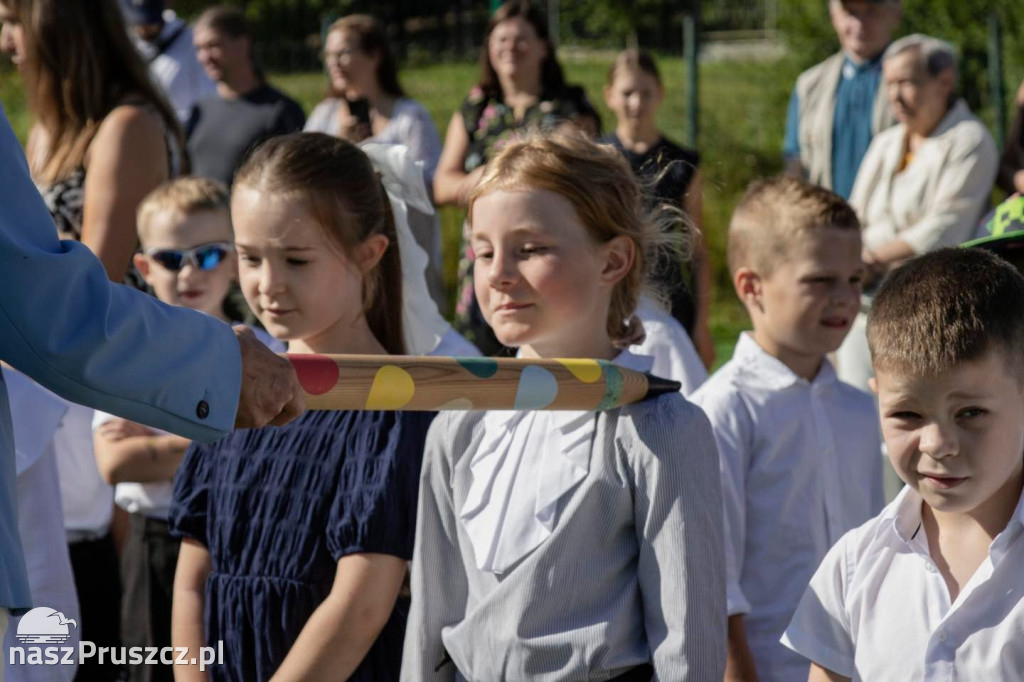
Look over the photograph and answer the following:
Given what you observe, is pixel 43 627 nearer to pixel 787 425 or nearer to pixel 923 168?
pixel 787 425

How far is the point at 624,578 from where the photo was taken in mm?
2438

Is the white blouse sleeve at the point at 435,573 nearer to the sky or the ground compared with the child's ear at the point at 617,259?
nearer to the ground

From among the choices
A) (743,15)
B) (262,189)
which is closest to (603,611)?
(262,189)

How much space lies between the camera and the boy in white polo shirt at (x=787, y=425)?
3.15 m

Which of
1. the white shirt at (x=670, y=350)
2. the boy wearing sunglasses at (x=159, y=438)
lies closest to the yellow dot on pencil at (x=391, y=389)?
the boy wearing sunglasses at (x=159, y=438)

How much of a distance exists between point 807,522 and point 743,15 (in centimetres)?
1901

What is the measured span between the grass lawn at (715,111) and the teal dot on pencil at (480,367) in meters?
7.61

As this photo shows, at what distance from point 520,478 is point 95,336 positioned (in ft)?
2.96

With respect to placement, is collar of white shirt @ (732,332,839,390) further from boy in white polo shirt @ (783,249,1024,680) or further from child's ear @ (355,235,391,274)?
boy in white polo shirt @ (783,249,1024,680)

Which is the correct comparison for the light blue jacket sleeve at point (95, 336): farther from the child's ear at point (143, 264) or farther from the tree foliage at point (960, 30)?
the tree foliage at point (960, 30)

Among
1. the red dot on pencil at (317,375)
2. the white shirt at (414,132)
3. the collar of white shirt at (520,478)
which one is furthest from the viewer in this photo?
the white shirt at (414,132)

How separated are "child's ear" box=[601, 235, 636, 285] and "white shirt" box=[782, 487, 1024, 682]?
2.45ft

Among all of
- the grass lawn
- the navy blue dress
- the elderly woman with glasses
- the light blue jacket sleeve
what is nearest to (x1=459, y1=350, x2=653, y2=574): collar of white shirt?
the navy blue dress

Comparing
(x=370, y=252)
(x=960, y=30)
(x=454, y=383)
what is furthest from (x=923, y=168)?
(x=960, y=30)
